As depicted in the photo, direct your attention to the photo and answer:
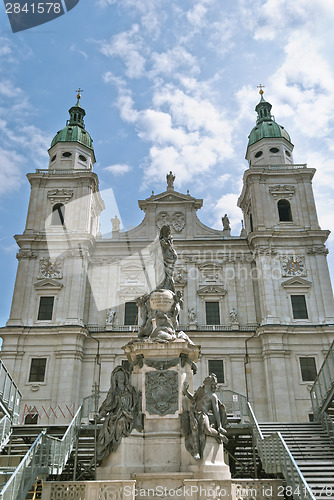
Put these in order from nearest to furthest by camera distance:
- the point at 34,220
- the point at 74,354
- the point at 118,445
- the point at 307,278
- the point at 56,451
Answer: the point at 118,445 < the point at 56,451 < the point at 74,354 < the point at 307,278 < the point at 34,220

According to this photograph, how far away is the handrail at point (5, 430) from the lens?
45.4 feet

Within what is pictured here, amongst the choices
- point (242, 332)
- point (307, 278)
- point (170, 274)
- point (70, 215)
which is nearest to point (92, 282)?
point (70, 215)

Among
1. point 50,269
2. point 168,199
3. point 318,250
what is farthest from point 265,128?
point 50,269

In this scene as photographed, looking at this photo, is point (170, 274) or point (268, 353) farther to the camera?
point (268, 353)

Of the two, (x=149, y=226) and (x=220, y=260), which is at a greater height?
(x=149, y=226)

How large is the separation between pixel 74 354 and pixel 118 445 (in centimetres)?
1868

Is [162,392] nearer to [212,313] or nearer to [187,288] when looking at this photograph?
[212,313]

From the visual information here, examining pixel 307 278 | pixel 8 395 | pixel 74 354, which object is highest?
pixel 307 278

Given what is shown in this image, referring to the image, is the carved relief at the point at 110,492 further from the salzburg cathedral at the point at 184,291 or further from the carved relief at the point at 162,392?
the salzburg cathedral at the point at 184,291

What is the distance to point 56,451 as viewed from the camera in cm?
1266

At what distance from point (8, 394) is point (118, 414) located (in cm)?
625

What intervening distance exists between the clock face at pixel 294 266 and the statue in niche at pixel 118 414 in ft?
72.8

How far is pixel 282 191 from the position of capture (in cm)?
3547

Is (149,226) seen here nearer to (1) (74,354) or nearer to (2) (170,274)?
(1) (74,354)
